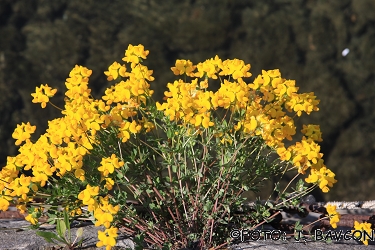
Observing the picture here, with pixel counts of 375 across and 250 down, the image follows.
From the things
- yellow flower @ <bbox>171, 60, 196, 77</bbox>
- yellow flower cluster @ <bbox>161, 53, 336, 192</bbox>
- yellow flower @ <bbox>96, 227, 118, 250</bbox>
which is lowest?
yellow flower @ <bbox>96, 227, 118, 250</bbox>

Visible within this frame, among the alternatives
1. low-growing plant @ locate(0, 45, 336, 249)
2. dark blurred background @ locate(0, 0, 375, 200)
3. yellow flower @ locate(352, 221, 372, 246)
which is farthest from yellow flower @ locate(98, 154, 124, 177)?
dark blurred background @ locate(0, 0, 375, 200)

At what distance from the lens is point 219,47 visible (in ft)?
14.3

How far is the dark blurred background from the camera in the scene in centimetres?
Result: 422

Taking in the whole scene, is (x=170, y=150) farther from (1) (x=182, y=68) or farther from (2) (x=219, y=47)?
(2) (x=219, y=47)

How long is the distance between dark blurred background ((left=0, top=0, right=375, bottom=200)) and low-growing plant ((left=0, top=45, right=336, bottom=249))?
5.61 feet

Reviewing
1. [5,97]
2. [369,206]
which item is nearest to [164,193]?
[369,206]

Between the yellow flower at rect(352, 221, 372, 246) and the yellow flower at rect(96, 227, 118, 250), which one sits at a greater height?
the yellow flower at rect(352, 221, 372, 246)

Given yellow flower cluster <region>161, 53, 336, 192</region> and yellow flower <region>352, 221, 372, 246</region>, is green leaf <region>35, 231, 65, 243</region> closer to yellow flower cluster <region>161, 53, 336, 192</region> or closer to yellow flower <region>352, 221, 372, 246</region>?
yellow flower cluster <region>161, 53, 336, 192</region>

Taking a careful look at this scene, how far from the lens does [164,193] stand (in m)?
2.58

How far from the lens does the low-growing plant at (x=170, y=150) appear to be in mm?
2318

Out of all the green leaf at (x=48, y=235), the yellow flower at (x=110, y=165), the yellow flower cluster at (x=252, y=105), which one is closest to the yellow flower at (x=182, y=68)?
the yellow flower cluster at (x=252, y=105)

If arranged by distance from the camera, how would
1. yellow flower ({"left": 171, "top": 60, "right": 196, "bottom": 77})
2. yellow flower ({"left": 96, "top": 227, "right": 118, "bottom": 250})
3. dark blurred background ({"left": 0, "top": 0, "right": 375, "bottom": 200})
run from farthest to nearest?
dark blurred background ({"left": 0, "top": 0, "right": 375, "bottom": 200}) < yellow flower ({"left": 171, "top": 60, "right": 196, "bottom": 77}) < yellow flower ({"left": 96, "top": 227, "right": 118, "bottom": 250})

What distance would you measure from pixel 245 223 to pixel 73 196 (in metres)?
0.65

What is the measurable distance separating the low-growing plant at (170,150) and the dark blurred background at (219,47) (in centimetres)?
171
